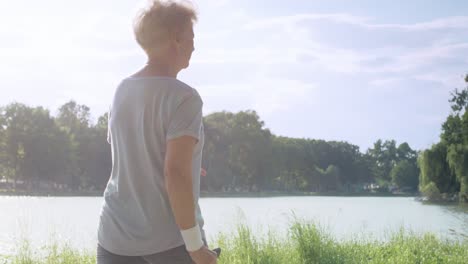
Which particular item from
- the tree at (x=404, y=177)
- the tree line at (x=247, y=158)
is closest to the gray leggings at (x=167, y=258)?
the tree line at (x=247, y=158)

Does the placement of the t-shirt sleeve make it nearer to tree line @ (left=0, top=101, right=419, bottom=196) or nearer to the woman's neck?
the woman's neck

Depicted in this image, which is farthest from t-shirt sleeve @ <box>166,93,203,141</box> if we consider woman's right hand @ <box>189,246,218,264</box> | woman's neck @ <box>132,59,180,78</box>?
woman's right hand @ <box>189,246,218,264</box>

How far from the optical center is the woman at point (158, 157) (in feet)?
5.43

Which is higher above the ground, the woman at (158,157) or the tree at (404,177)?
the tree at (404,177)

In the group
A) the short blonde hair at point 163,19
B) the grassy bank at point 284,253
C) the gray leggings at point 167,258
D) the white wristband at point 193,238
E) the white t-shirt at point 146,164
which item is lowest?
the grassy bank at point 284,253

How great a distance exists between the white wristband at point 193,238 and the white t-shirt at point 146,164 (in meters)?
0.06

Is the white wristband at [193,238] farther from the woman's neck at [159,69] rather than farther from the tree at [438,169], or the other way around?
the tree at [438,169]

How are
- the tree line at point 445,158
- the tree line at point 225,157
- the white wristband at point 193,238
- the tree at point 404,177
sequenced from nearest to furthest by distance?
1. the white wristband at point 193,238
2. the tree line at point 445,158
3. the tree line at point 225,157
4. the tree at point 404,177

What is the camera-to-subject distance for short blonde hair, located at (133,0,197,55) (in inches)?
69.7

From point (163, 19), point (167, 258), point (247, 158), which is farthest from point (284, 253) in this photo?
point (247, 158)

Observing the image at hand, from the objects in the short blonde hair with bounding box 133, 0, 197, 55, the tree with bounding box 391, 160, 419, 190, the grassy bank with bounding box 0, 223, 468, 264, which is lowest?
the grassy bank with bounding box 0, 223, 468, 264

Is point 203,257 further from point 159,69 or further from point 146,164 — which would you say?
point 159,69

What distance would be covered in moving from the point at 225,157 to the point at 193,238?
72.2 metres

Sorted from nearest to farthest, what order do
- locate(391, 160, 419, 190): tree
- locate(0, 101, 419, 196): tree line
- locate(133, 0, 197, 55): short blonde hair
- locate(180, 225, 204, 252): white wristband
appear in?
locate(180, 225, 204, 252): white wristband → locate(133, 0, 197, 55): short blonde hair → locate(0, 101, 419, 196): tree line → locate(391, 160, 419, 190): tree
